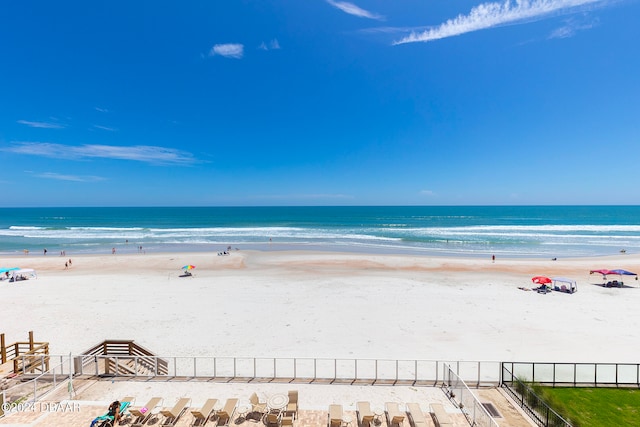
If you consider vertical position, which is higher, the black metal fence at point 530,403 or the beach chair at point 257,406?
the beach chair at point 257,406

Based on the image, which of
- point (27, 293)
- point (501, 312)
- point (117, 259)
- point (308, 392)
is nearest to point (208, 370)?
point (308, 392)

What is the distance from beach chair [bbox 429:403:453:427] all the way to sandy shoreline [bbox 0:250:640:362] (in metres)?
4.68

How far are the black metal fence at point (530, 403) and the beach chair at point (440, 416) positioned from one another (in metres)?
2.63

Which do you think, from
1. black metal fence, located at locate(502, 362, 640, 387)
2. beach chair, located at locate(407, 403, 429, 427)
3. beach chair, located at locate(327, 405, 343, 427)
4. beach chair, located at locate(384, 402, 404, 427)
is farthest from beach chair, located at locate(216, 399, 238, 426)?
black metal fence, located at locate(502, 362, 640, 387)

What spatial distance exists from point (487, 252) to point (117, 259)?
5013cm

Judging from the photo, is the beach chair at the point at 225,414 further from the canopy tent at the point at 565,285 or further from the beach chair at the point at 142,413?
the canopy tent at the point at 565,285

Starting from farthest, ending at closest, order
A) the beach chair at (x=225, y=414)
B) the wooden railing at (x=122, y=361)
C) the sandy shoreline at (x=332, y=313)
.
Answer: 1. the sandy shoreline at (x=332, y=313)
2. the wooden railing at (x=122, y=361)
3. the beach chair at (x=225, y=414)

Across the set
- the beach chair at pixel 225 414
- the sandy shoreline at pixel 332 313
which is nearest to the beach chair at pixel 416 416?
the sandy shoreline at pixel 332 313

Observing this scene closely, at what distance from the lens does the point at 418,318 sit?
18.1m

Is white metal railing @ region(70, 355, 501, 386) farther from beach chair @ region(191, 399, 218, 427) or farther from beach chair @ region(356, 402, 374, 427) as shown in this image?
beach chair @ region(356, 402, 374, 427)

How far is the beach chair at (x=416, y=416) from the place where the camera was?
8227 millimetres

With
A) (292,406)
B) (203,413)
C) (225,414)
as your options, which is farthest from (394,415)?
(203,413)

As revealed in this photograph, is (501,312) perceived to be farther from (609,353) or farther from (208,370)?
(208,370)

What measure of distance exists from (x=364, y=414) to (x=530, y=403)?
5286mm
